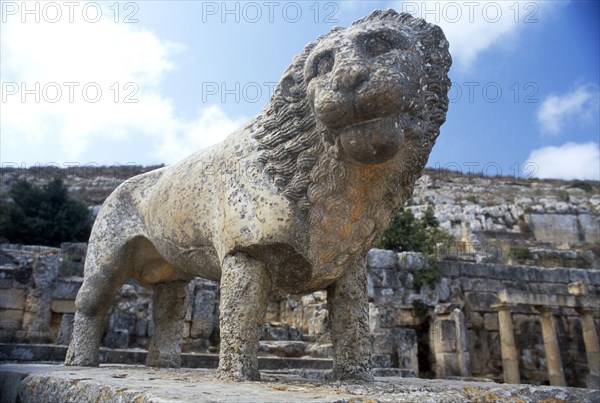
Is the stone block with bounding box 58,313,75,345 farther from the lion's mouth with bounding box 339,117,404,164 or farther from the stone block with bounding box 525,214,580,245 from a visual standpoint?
the stone block with bounding box 525,214,580,245

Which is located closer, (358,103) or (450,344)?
(358,103)

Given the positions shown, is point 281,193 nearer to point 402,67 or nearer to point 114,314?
point 402,67

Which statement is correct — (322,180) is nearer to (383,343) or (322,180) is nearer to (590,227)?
(383,343)

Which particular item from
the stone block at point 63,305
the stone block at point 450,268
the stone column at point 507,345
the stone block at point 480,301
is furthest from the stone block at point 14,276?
the stone column at point 507,345

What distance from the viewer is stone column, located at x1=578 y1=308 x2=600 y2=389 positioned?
520 inches

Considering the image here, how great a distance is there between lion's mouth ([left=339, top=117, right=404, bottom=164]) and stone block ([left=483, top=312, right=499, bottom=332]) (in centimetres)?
1258

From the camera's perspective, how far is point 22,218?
22.0 meters

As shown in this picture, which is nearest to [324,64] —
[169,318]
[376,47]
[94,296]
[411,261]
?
[376,47]

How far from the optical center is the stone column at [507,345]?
12.6 metres

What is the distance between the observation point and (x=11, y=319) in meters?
10.3

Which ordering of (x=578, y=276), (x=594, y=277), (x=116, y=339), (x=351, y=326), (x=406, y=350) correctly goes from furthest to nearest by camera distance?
(x=594, y=277), (x=578, y=276), (x=406, y=350), (x=116, y=339), (x=351, y=326)

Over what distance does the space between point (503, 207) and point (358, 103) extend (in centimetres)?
3837

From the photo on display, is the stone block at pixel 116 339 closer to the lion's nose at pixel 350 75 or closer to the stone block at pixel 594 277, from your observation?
the lion's nose at pixel 350 75

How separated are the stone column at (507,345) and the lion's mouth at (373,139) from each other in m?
11.5
